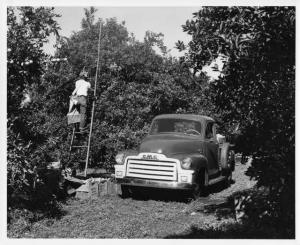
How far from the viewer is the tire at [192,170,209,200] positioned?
30.0 ft

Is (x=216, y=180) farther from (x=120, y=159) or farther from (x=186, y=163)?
(x=120, y=159)

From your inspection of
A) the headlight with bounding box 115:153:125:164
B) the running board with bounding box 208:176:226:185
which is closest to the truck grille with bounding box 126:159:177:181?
the headlight with bounding box 115:153:125:164

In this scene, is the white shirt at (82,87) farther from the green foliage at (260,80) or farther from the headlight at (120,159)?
the green foliage at (260,80)

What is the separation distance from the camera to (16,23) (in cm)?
706

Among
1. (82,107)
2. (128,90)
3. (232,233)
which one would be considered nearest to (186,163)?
(232,233)

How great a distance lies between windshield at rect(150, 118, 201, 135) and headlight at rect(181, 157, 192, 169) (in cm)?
164

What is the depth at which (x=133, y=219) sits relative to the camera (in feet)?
24.2

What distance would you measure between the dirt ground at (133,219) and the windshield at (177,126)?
5.65 feet

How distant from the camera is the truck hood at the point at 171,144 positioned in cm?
934

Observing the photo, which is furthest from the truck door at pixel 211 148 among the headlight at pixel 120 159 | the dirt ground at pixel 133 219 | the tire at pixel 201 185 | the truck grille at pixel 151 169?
the headlight at pixel 120 159

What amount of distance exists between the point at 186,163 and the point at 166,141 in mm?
965

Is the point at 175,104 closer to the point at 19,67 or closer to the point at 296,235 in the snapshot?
the point at 19,67

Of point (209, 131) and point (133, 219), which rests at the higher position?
point (209, 131)

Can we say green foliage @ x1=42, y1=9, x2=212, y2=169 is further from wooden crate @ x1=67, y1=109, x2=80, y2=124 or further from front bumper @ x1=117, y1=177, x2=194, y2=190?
front bumper @ x1=117, y1=177, x2=194, y2=190
